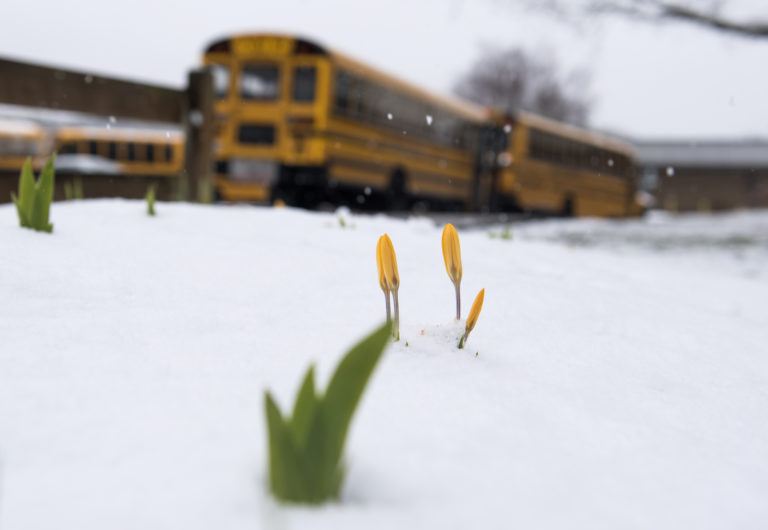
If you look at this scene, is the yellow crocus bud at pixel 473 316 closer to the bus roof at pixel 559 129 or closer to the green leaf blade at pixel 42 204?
the green leaf blade at pixel 42 204

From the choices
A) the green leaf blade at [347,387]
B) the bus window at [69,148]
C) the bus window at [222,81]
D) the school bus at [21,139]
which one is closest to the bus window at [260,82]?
the bus window at [222,81]

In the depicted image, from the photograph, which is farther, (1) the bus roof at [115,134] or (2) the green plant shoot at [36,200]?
(1) the bus roof at [115,134]

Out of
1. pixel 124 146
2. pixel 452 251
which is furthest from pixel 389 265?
pixel 124 146

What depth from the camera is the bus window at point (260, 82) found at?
10.0 metres

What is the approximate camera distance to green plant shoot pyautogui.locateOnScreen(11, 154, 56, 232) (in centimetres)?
173

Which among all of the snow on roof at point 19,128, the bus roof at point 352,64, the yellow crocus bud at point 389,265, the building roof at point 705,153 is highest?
the building roof at point 705,153

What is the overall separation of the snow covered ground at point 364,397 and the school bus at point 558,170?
13.9 metres

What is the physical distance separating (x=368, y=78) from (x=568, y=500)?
10.7 m

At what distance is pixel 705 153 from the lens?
39906mm

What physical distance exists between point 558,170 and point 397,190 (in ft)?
23.4

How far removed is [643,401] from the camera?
107 cm

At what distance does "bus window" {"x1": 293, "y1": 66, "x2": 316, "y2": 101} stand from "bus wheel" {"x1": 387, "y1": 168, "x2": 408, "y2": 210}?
8.18ft

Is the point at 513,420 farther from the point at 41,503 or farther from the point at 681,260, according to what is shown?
the point at 681,260

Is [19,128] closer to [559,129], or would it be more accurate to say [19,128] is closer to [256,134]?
[256,134]
